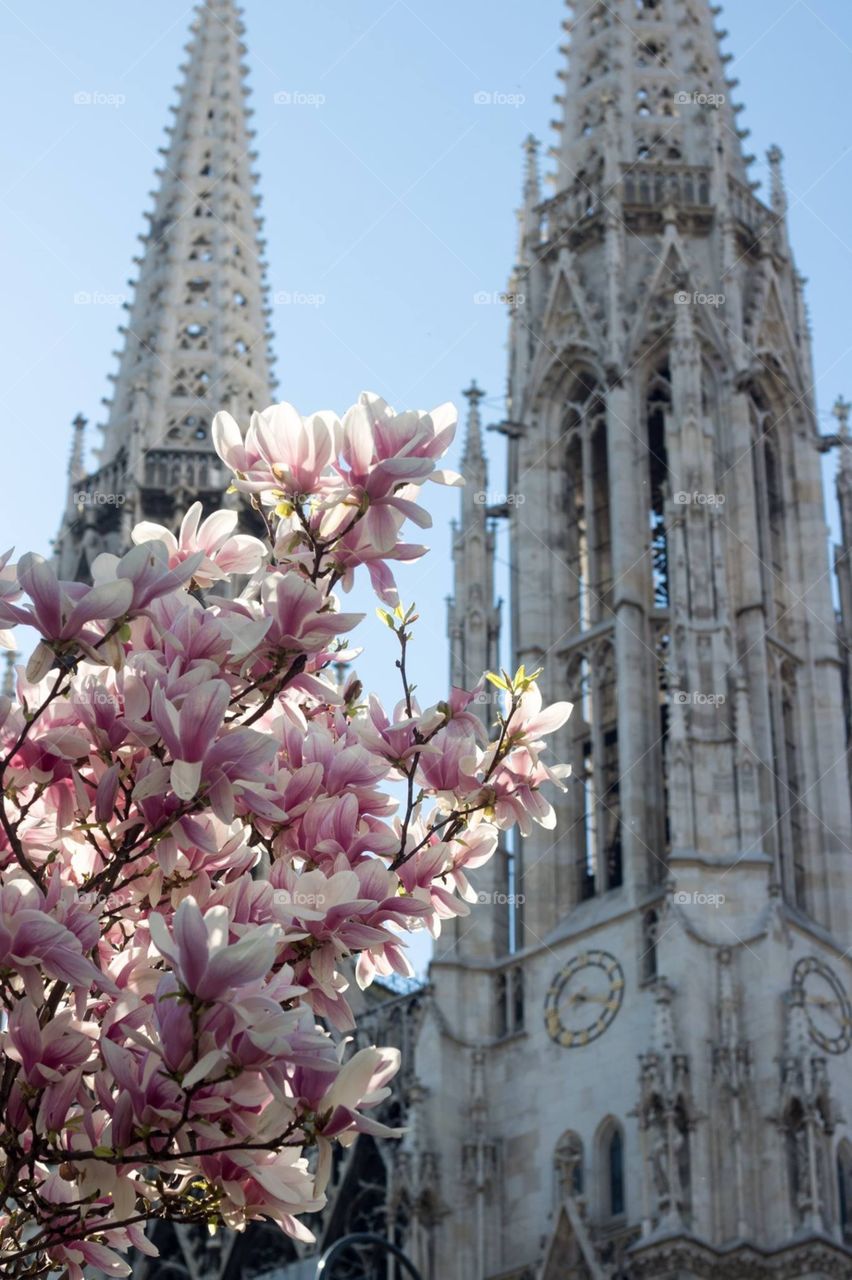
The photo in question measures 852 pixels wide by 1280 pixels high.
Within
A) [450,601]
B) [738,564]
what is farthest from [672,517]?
[450,601]

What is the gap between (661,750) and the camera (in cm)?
4000

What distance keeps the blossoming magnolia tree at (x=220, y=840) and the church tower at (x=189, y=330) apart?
3789 cm

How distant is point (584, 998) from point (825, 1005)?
13.4 ft

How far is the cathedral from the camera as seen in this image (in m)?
34.2

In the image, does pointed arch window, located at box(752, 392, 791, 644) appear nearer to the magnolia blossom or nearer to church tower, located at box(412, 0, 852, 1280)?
church tower, located at box(412, 0, 852, 1280)

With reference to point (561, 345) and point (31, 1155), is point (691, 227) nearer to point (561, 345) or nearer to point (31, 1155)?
point (561, 345)

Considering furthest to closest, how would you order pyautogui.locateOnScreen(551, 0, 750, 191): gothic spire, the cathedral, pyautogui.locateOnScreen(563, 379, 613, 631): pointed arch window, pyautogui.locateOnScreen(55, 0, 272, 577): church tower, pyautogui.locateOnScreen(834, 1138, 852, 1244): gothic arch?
pyautogui.locateOnScreen(551, 0, 750, 191): gothic spire → pyautogui.locateOnScreen(55, 0, 272, 577): church tower → pyautogui.locateOnScreen(563, 379, 613, 631): pointed arch window → the cathedral → pyautogui.locateOnScreen(834, 1138, 852, 1244): gothic arch

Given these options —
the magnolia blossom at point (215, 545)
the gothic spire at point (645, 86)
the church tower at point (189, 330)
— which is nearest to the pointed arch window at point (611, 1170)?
the church tower at point (189, 330)

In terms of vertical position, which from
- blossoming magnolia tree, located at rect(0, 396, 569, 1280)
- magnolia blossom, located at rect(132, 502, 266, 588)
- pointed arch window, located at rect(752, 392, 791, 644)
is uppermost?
pointed arch window, located at rect(752, 392, 791, 644)

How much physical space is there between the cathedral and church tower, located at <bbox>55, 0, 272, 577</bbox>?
123mm

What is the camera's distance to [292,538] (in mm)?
7008

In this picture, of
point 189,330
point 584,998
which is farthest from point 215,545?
point 189,330

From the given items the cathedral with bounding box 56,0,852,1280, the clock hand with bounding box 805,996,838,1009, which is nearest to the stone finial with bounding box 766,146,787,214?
the cathedral with bounding box 56,0,852,1280

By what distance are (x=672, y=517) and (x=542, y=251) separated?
33.4 ft
